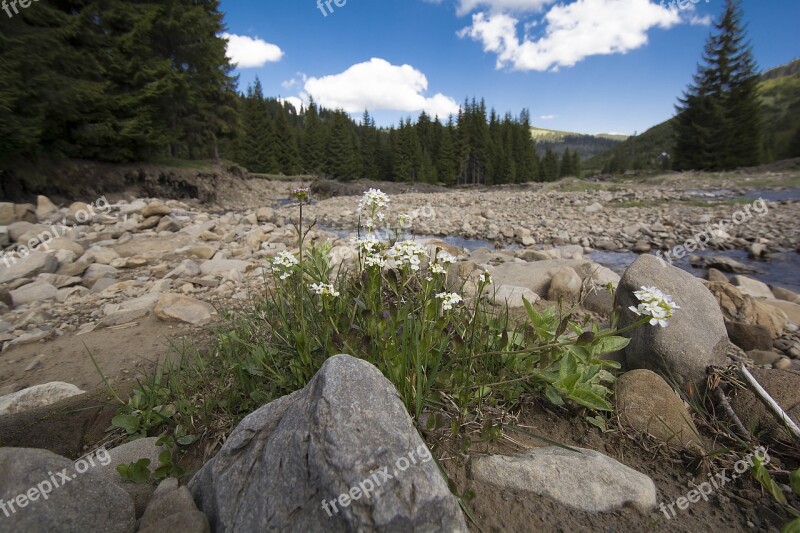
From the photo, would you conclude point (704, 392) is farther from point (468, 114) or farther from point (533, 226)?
point (468, 114)

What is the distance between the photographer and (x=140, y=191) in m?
17.9

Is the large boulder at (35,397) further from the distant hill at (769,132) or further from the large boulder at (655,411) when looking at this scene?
the distant hill at (769,132)

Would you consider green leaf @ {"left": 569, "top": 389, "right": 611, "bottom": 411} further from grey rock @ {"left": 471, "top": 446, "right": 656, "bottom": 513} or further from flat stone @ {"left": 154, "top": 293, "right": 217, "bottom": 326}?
flat stone @ {"left": 154, "top": 293, "right": 217, "bottom": 326}

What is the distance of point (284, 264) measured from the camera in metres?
2.47

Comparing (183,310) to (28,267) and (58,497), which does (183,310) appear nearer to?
(58,497)

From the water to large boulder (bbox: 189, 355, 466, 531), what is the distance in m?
8.55

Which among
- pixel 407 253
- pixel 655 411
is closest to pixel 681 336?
pixel 655 411

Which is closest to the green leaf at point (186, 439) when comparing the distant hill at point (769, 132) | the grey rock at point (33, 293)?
the grey rock at point (33, 293)

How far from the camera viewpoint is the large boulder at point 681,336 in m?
2.41

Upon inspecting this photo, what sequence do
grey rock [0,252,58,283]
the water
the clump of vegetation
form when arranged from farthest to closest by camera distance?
the water < grey rock [0,252,58,283] < the clump of vegetation

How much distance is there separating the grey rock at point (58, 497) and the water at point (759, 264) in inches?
368

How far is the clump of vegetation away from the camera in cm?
199

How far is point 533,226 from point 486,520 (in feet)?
45.6

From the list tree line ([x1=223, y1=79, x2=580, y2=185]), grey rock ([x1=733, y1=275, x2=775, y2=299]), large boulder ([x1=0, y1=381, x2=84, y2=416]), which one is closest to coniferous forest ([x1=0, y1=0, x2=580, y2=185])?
large boulder ([x1=0, y1=381, x2=84, y2=416])
